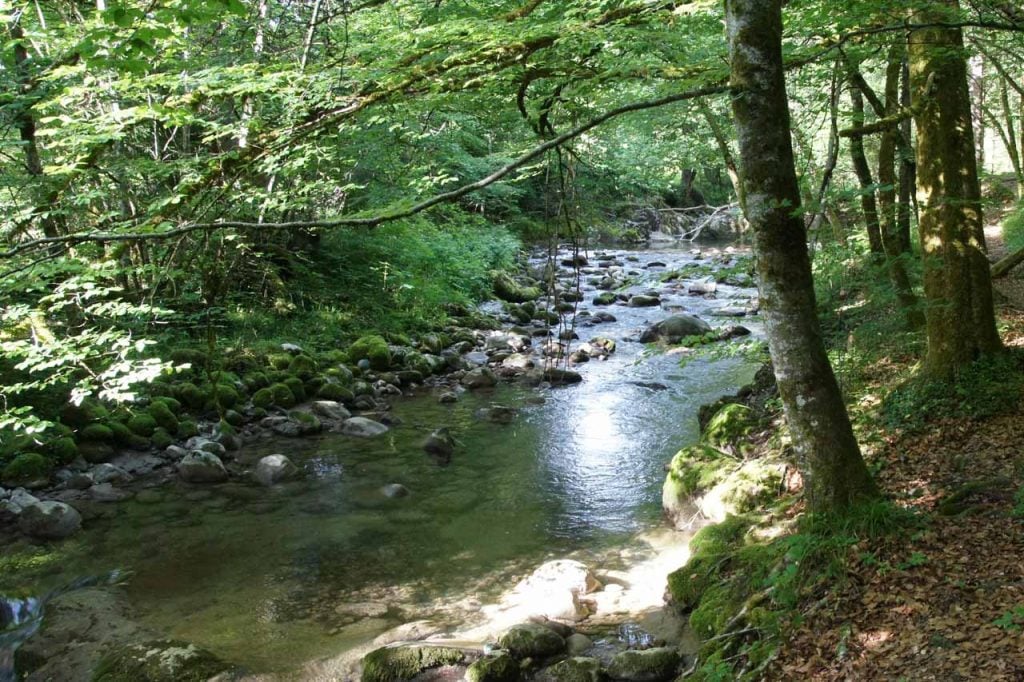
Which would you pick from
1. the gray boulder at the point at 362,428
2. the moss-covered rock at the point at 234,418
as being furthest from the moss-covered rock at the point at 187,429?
the gray boulder at the point at 362,428

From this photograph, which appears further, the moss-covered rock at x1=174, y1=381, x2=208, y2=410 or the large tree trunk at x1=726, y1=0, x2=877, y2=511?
the moss-covered rock at x1=174, y1=381, x2=208, y2=410

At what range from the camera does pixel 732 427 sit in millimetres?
8422

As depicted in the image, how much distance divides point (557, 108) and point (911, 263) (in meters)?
3.97

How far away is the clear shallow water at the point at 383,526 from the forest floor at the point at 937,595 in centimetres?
327

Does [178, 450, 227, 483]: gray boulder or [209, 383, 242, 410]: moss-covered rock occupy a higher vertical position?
[209, 383, 242, 410]: moss-covered rock

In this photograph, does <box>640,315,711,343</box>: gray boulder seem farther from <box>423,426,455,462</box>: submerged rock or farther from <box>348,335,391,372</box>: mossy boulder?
<box>423,426,455,462</box>: submerged rock

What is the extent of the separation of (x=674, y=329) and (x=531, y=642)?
11.7 meters

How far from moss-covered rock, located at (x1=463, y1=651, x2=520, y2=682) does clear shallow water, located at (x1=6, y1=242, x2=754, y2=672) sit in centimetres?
118

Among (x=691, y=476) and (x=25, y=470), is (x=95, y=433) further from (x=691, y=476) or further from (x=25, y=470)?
(x=691, y=476)

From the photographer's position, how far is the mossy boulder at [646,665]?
16.2ft

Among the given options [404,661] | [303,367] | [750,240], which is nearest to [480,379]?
[303,367]

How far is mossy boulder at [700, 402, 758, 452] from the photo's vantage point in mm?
8273

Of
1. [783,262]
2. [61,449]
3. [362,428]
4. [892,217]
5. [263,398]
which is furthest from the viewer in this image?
[263,398]

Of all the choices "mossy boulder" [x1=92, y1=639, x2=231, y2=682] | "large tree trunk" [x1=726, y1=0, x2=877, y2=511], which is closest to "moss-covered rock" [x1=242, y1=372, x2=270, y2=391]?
"mossy boulder" [x1=92, y1=639, x2=231, y2=682]
